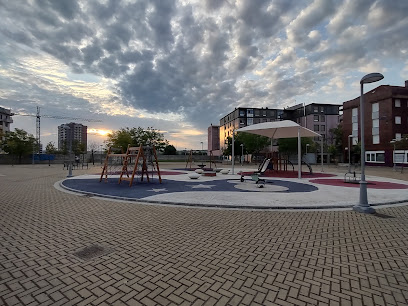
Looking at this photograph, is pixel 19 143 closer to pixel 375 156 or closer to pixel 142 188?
pixel 142 188

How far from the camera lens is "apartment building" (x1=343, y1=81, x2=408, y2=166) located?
1673 inches

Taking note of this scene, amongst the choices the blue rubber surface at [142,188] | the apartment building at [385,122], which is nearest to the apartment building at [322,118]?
the apartment building at [385,122]

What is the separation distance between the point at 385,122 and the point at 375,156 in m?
6.88

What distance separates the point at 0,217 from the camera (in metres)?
6.99

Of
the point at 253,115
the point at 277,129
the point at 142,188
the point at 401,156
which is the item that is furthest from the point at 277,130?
the point at 253,115

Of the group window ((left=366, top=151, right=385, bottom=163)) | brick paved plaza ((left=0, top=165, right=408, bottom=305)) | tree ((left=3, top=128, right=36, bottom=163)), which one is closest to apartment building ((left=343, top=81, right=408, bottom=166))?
window ((left=366, top=151, right=385, bottom=163))

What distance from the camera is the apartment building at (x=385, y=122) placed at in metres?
42.5

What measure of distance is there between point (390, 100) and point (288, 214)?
4924 cm

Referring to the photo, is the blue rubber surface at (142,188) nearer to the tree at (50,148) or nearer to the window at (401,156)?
the window at (401,156)

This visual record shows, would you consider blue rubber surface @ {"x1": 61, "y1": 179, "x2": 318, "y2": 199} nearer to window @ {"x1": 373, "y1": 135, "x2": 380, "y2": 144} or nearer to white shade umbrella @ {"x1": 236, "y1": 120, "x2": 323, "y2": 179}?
white shade umbrella @ {"x1": 236, "y1": 120, "x2": 323, "y2": 179}

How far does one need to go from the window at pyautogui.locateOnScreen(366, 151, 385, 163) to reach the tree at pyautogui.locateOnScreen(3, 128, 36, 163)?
251 feet

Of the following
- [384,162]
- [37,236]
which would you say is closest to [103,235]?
[37,236]

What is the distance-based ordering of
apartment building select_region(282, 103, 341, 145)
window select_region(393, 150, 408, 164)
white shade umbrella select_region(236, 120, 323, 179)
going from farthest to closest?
1. apartment building select_region(282, 103, 341, 145)
2. window select_region(393, 150, 408, 164)
3. white shade umbrella select_region(236, 120, 323, 179)

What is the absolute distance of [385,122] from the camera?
143 feet
